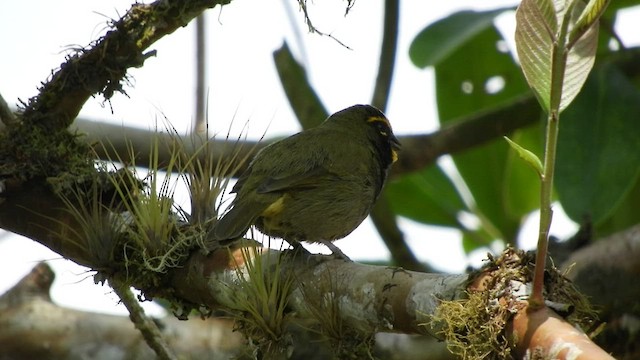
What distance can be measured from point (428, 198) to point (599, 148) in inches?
61.1

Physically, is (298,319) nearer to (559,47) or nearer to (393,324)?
(393,324)

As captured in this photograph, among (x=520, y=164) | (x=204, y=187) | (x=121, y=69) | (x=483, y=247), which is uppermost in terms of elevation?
(x=121, y=69)

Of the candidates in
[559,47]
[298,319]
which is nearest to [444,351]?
[298,319]

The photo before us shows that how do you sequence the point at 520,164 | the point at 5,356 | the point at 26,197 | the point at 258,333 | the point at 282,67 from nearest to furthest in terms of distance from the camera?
the point at 258,333, the point at 26,197, the point at 5,356, the point at 282,67, the point at 520,164

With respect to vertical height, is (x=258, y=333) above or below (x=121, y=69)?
below

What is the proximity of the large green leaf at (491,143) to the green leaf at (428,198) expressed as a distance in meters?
0.14

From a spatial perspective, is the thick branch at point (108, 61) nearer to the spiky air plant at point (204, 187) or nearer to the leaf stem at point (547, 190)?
the spiky air plant at point (204, 187)

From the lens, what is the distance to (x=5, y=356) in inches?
171

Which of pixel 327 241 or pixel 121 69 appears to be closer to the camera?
pixel 121 69

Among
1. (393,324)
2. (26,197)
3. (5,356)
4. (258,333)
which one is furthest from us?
(5,356)

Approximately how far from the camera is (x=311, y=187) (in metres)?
4.55

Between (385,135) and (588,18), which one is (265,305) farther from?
(385,135)

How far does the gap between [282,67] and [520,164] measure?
1.89m

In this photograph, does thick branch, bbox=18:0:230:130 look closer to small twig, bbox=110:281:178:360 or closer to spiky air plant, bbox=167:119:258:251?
spiky air plant, bbox=167:119:258:251
